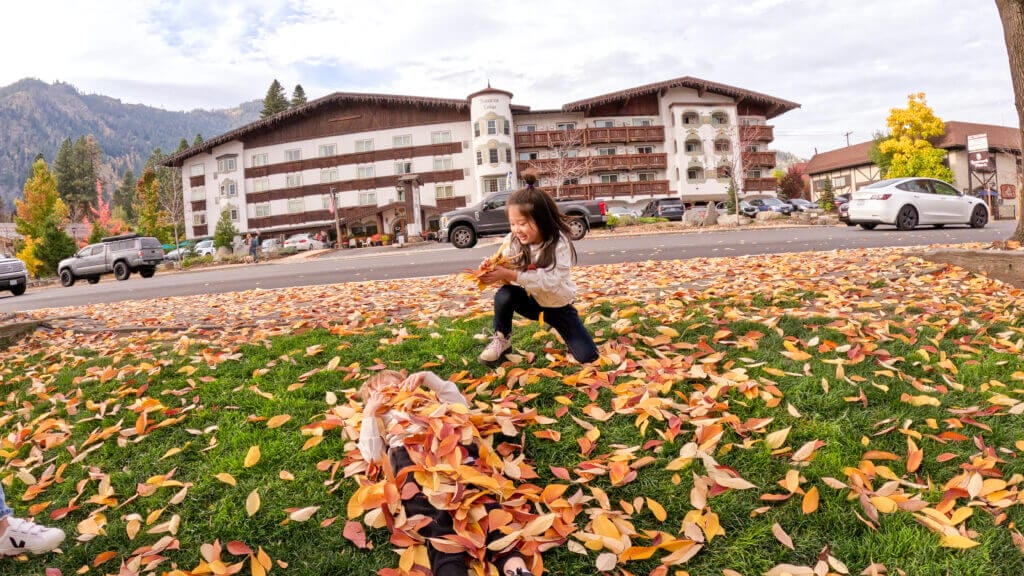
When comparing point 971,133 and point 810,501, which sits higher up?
point 971,133

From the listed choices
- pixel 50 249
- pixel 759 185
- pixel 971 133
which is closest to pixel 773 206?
pixel 759 185

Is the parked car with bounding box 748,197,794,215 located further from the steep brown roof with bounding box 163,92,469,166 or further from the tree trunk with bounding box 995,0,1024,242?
the tree trunk with bounding box 995,0,1024,242

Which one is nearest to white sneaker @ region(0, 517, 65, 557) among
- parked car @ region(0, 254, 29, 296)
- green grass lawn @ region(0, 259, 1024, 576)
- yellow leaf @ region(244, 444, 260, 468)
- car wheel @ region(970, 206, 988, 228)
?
green grass lawn @ region(0, 259, 1024, 576)

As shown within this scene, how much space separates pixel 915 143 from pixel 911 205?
3556 cm

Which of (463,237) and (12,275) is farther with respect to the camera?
(463,237)

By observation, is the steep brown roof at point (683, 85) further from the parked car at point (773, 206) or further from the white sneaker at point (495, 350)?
the white sneaker at point (495, 350)

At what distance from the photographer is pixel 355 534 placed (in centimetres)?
263

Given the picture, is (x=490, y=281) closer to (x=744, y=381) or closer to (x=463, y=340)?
(x=463, y=340)

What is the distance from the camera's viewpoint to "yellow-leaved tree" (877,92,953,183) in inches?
1754

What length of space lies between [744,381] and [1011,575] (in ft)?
5.49

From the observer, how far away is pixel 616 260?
38.7 feet

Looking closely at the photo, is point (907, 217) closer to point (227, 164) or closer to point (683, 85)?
point (683, 85)

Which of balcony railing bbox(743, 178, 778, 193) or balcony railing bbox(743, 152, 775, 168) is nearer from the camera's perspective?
balcony railing bbox(743, 152, 775, 168)

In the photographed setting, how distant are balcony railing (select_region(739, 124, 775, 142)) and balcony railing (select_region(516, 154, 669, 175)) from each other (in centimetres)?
719
